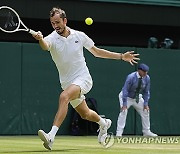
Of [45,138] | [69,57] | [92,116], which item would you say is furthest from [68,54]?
[45,138]

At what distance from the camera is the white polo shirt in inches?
392

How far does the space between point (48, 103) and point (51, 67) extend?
92 cm

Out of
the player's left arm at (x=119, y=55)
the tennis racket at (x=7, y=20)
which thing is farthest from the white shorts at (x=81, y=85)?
the tennis racket at (x=7, y=20)

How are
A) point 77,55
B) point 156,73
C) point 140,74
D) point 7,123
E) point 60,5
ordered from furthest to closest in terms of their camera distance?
point 60,5 → point 156,73 → point 7,123 → point 140,74 → point 77,55

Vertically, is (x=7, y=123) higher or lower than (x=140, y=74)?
lower

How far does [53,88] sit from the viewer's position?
688 inches

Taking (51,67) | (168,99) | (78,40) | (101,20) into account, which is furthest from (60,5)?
(78,40)

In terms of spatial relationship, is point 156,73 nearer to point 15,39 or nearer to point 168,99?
point 168,99

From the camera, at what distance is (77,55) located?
33.1ft

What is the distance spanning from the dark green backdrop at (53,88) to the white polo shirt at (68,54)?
23.3 feet

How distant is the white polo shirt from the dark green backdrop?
23.3ft

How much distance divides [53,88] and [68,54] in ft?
24.6

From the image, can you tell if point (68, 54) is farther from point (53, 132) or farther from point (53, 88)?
point (53, 88)

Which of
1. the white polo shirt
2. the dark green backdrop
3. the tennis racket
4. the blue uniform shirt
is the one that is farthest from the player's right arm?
the dark green backdrop
